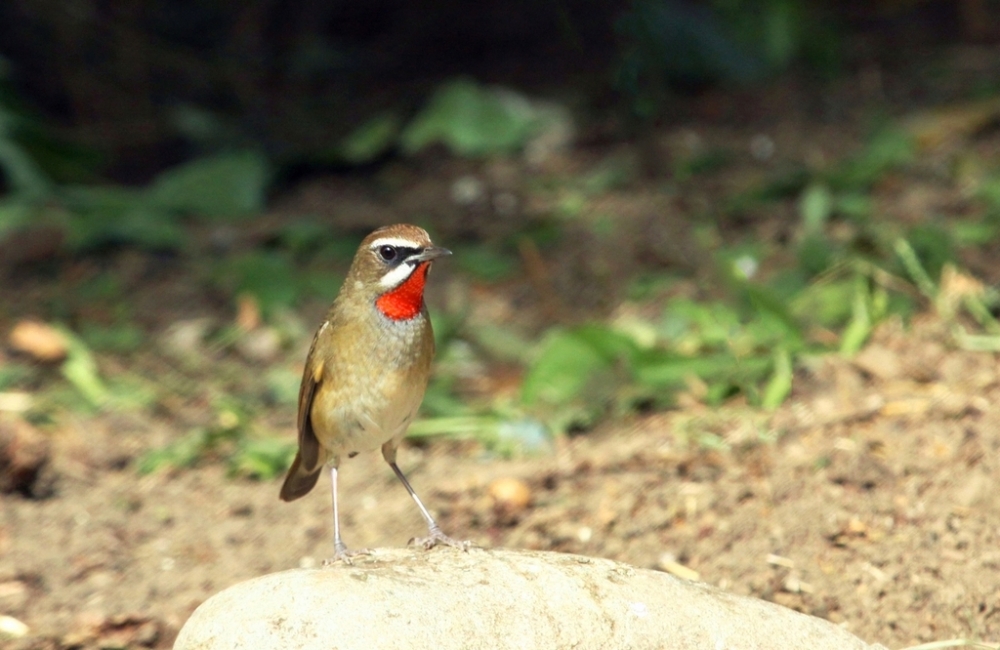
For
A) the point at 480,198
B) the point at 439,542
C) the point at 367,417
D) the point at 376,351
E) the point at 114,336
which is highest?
the point at 114,336

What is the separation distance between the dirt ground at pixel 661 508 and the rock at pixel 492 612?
23.0 inches

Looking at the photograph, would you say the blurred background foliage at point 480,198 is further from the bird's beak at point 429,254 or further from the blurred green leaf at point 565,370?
the bird's beak at point 429,254

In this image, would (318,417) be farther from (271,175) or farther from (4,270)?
(271,175)

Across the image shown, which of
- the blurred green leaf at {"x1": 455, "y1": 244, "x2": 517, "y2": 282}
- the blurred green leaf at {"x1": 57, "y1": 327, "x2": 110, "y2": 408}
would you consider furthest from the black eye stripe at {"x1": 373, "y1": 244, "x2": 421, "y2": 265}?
the blurred green leaf at {"x1": 455, "y1": 244, "x2": 517, "y2": 282}

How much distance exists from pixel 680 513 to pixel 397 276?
130 centimetres

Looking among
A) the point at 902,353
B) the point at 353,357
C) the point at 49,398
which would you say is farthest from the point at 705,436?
the point at 49,398

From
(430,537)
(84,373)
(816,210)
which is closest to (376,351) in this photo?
(430,537)

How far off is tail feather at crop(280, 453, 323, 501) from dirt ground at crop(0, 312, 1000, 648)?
10.1 inches

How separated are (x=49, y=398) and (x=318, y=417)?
2425mm

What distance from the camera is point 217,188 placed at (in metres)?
8.69

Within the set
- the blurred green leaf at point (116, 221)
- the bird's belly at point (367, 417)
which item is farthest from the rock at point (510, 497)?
the blurred green leaf at point (116, 221)

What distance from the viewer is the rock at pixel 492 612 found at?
3.20 m

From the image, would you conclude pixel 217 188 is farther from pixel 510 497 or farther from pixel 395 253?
pixel 395 253

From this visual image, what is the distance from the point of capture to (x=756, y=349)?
553cm
